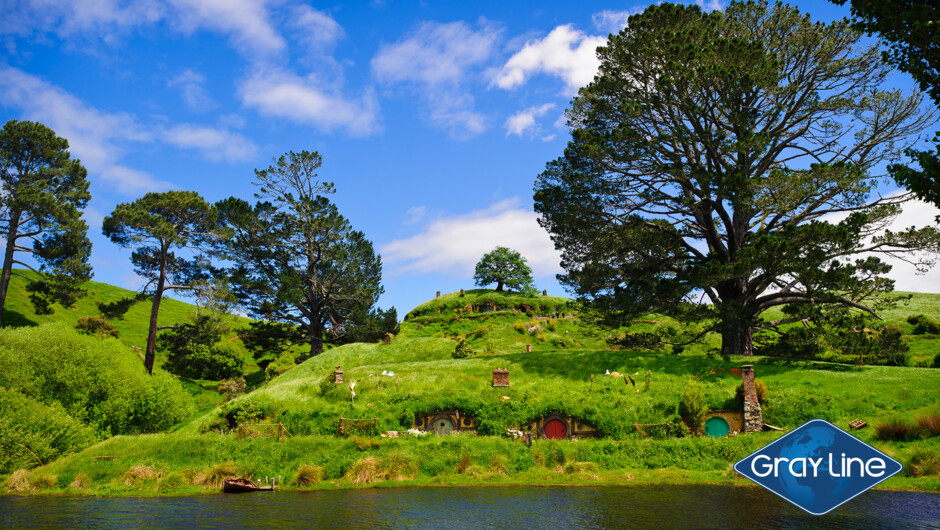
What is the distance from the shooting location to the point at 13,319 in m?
59.2

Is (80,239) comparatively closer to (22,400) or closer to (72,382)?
(72,382)

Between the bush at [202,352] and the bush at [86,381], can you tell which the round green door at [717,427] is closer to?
the bush at [86,381]

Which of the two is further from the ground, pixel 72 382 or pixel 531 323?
pixel 531 323

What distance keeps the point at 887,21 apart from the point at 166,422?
45.5m

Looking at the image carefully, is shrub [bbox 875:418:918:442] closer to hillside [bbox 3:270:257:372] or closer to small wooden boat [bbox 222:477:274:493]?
small wooden boat [bbox 222:477:274:493]

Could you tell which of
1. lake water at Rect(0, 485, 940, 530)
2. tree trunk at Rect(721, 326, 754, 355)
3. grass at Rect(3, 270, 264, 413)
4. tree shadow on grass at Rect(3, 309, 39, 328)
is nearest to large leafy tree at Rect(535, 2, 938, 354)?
tree trunk at Rect(721, 326, 754, 355)

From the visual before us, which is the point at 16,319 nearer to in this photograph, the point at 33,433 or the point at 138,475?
the point at 33,433

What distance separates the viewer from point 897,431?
26.4 meters

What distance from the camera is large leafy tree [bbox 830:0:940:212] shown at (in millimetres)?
17453

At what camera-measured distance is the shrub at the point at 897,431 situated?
26125mm

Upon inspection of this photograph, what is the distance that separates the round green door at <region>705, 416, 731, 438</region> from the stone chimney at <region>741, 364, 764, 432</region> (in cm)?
101

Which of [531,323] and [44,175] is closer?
[44,175]

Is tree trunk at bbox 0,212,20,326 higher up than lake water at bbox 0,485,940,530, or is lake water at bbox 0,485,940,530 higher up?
tree trunk at bbox 0,212,20,326

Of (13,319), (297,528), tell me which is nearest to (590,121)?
(297,528)
